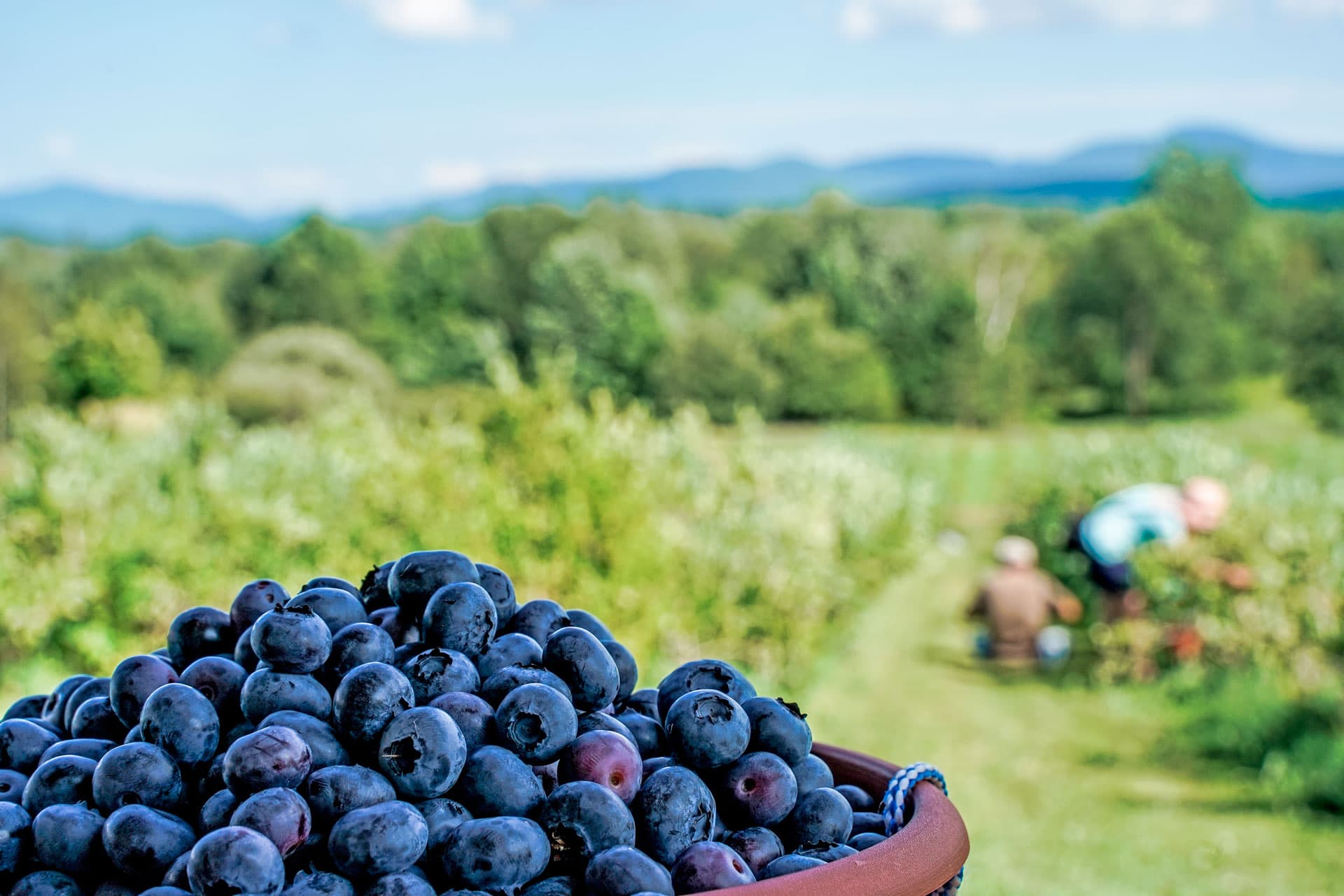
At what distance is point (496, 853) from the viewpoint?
1.08 m

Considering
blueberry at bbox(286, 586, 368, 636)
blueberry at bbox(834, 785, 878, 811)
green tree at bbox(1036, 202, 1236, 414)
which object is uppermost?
blueberry at bbox(286, 586, 368, 636)

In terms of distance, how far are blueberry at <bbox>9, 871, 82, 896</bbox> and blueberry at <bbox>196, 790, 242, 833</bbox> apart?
0.12 meters

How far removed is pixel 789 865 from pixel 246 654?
0.64 meters

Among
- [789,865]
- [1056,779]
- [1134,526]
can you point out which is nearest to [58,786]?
[789,865]

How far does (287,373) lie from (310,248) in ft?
64.1

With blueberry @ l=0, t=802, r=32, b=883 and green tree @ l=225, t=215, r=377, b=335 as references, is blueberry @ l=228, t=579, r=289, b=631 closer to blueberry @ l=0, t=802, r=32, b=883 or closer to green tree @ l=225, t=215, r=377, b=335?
blueberry @ l=0, t=802, r=32, b=883

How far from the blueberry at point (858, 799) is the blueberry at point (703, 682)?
6.7 inches

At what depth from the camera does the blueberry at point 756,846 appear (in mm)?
1241

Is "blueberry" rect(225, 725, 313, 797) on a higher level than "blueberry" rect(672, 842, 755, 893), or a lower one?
higher

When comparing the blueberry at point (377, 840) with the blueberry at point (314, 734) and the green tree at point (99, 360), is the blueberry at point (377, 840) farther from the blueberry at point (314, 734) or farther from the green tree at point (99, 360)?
the green tree at point (99, 360)

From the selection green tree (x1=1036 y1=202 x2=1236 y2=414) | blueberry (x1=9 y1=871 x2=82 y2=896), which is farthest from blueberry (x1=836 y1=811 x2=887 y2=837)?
green tree (x1=1036 y1=202 x2=1236 y2=414)

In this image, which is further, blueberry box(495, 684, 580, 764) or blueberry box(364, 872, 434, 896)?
blueberry box(495, 684, 580, 764)

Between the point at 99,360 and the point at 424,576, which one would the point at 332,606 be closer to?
the point at 424,576

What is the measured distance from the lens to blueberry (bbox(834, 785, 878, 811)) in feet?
4.81
